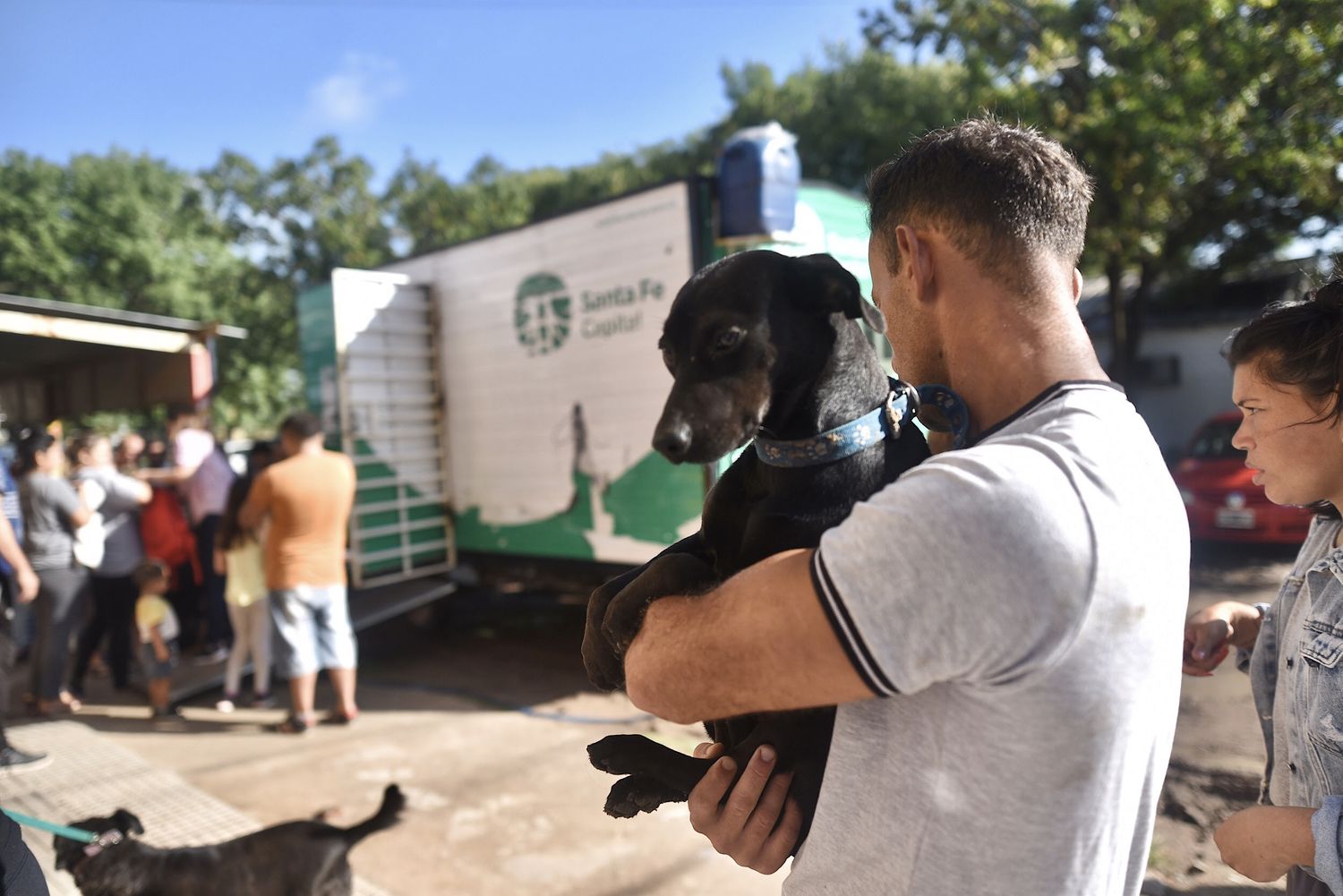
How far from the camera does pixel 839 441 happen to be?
1.28 m

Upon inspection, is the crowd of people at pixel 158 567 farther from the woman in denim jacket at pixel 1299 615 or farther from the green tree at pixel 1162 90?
the green tree at pixel 1162 90

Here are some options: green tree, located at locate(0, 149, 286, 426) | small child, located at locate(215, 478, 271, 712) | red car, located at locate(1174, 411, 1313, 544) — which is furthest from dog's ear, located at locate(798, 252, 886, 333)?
green tree, located at locate(0, 149, 286, 426)

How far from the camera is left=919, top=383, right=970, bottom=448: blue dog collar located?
3.68 feet

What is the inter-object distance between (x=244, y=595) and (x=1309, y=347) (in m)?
6.13

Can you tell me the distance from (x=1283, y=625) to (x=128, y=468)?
9305 millimetres

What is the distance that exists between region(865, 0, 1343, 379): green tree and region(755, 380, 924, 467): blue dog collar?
384 inches

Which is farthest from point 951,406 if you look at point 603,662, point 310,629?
point 310,629

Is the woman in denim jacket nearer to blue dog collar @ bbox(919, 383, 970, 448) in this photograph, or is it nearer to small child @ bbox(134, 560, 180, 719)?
blue dog collar @ bbox(919, 383, 970, 448)

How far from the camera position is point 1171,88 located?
1040 cm

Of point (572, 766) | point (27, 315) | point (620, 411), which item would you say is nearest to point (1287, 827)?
point (572, 766)

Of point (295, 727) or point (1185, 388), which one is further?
point (1185, 388)

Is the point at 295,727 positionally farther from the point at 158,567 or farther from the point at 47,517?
the point at 47,517

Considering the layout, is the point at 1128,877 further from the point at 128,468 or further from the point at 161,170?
the point at 161,170

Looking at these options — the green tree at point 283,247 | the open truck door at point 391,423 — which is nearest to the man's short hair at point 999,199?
the open truck door at point 391,423
